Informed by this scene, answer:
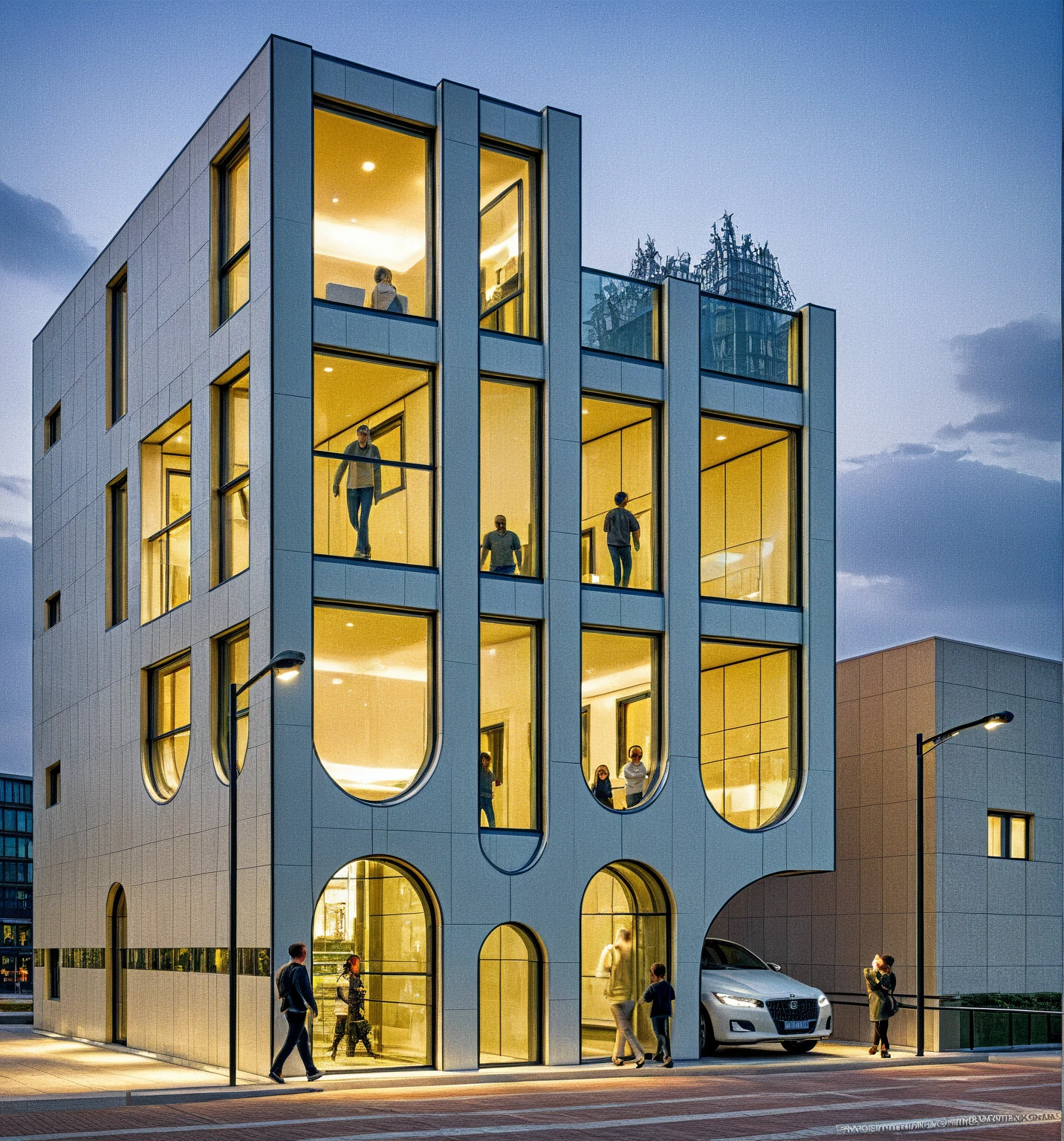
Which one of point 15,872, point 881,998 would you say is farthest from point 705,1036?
point 15,872

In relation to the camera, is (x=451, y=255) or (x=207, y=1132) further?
(x=451, y=255)

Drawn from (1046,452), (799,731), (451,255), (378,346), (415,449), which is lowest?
(799,731)

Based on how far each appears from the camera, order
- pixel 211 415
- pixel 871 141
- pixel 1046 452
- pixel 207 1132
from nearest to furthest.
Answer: pixel 207 1132 < pixel 211 415 < pixel 871 141 < pixel 1046 452

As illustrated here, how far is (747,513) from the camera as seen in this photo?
1069 inches

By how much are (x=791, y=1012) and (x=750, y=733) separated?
16.0 feet

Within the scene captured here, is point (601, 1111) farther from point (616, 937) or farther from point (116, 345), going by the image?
point (116, 345)

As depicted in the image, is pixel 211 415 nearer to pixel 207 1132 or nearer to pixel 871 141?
pixel 207 1132

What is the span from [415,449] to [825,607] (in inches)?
314

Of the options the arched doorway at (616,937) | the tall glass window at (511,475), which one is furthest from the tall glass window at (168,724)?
the arched doorway at (616,937)

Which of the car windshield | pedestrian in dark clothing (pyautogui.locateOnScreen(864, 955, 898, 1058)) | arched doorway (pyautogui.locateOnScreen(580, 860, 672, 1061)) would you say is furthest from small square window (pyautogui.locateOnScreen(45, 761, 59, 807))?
pedestrian in dark clothing (pyautogui.locateOnScreen(864, 955, 898, 1058))

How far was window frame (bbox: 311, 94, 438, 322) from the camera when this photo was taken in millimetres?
23203

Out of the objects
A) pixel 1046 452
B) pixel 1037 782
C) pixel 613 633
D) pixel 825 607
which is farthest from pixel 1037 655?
pixel 1046 452

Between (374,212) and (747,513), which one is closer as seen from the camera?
(374,212)

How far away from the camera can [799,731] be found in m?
26.2
